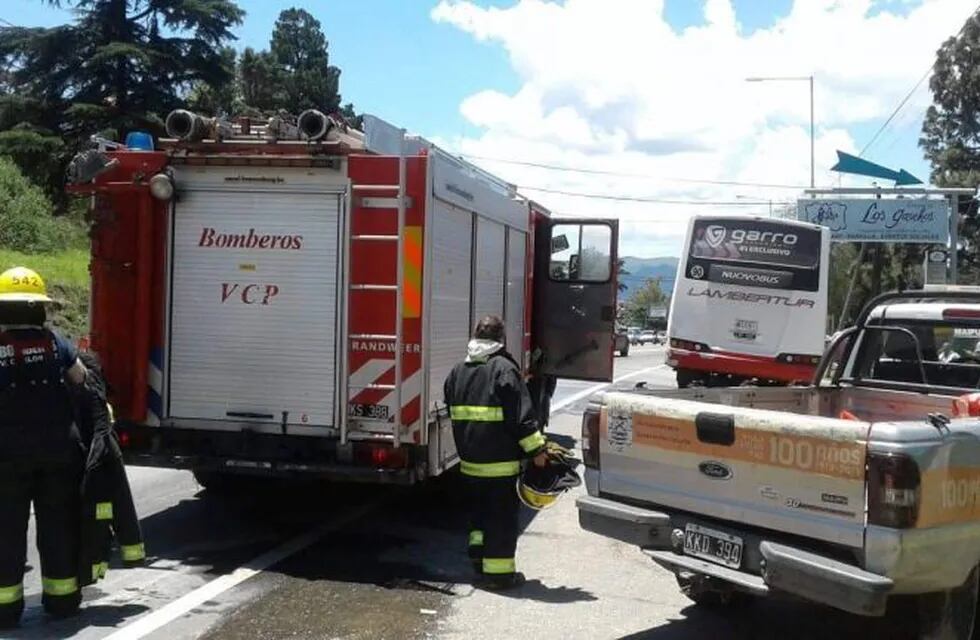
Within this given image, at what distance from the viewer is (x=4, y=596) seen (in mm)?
5254

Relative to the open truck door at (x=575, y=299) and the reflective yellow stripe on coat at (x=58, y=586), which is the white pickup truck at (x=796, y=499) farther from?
the open truck door at (x=575, y=299)

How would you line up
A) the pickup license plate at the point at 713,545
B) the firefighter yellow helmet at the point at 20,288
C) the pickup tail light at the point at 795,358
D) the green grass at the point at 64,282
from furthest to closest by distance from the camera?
the green grass at the point at 64,282 → the pickup tail light at the point at 795,358 → the firefighter yellow helmet at the point at 20,288 → the pickup license plate at the point at 713,545

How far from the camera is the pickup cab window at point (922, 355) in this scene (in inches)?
262

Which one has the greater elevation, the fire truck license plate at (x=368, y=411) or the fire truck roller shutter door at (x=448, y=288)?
the fire truck roller shutter door at (x=448, y=288)

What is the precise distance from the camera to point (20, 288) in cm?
542

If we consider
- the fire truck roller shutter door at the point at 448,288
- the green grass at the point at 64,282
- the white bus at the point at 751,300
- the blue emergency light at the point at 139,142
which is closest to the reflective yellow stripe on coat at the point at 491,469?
the fire truck roller shutter door at the point at 448,288

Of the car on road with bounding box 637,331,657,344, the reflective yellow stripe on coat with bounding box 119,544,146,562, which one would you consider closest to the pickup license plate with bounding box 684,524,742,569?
the reflective yellow stripe on coat with bounding box 119,544,146,562

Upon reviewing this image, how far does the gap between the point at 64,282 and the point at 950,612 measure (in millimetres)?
20190

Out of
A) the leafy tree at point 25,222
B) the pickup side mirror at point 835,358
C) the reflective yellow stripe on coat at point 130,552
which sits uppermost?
the leafy tree at point 25,222

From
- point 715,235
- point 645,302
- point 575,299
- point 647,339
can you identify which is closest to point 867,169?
point 715,235

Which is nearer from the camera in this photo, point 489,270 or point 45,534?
point 45,534

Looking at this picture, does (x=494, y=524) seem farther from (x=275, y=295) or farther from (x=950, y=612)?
(x=950, y=612)

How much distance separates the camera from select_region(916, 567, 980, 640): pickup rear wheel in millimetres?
4480

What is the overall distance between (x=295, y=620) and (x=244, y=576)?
97cm
